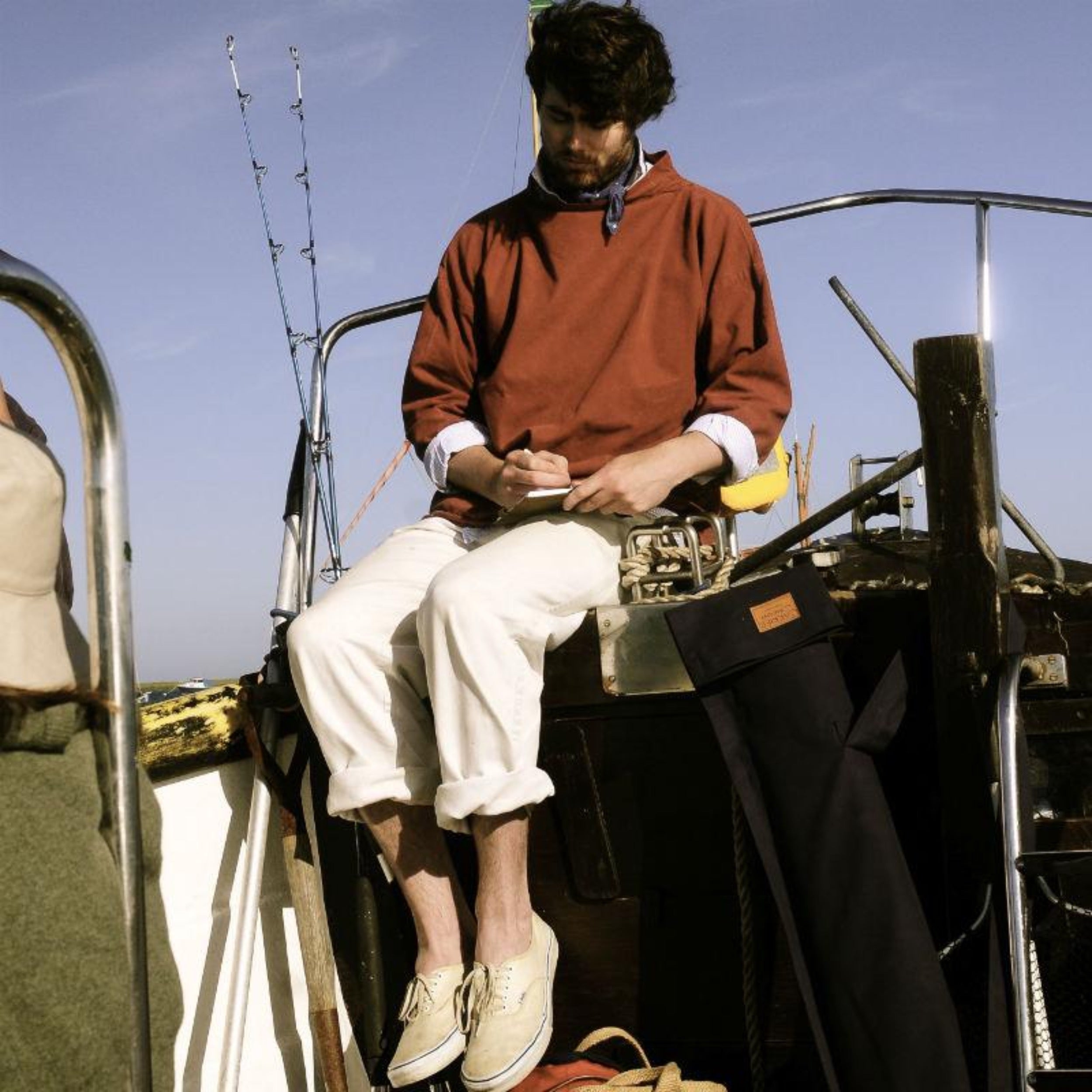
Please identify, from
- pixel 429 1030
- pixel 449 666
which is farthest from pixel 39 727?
pixel 429 1030

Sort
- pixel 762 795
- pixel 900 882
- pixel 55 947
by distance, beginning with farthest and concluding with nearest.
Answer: pixel 762 795 < pixel 900 882 < pixel 55 947

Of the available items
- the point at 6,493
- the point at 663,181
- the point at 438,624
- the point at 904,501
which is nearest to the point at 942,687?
the point at 438,624

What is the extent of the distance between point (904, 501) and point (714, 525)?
213cm

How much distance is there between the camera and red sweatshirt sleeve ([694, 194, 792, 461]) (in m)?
2.71

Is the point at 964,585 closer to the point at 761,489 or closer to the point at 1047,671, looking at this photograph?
the point at 1047,671

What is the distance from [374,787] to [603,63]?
4.89 feet

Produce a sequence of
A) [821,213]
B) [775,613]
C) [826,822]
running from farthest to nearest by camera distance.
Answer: [821,213], [775,613], [826,822]

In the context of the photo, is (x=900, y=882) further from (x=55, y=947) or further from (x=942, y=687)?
(x=55, y=947)

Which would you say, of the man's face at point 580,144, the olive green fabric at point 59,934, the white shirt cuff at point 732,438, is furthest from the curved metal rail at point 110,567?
the man's face at point 580,144

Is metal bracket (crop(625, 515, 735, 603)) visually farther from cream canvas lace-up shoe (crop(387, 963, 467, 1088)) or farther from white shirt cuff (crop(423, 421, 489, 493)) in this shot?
cream canvas lace-up shoe (crop(387, 963, 467, 1088))

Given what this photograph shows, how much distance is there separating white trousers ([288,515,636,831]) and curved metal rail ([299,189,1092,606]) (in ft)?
1.99

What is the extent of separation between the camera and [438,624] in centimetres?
218

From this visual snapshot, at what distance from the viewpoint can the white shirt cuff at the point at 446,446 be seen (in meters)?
2.76

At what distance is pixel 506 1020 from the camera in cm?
210
